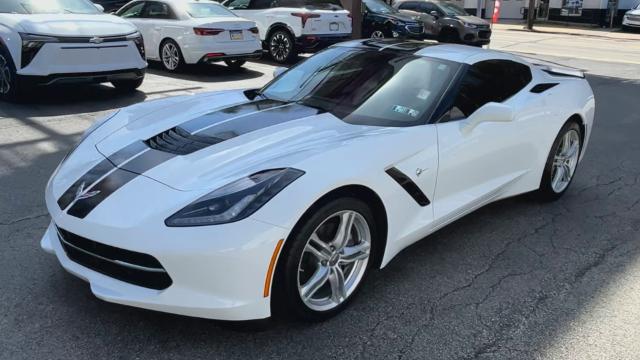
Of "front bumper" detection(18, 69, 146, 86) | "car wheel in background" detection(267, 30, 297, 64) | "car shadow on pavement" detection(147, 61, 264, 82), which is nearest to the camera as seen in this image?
"front bumper" detection(18, 69, 146, 86)

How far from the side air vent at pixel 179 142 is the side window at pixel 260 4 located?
1025 centimetres

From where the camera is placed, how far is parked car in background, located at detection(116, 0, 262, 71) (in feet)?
33.5

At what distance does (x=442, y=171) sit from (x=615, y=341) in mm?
1265

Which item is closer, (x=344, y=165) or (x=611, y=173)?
(x=344, y=165)

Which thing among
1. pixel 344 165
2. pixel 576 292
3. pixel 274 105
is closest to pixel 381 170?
pixel 344 165

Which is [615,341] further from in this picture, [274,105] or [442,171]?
[274,105]

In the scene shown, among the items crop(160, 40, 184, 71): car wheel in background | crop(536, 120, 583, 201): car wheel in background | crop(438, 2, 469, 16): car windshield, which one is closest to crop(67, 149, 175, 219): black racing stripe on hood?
crop(536, 120, 583, 201): car wheel in background

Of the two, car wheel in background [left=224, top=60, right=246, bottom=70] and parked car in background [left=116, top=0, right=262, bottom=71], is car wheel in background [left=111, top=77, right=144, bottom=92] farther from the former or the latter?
car wheel in background [left=224, top=60, right=246, bottom=70]

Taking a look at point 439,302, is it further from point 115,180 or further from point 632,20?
point 632,20

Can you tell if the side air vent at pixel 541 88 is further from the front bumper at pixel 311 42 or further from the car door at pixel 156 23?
the front bumper at pixel 311 42

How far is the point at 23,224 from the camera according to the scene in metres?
3.98

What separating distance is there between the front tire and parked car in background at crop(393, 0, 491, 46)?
15.9 m

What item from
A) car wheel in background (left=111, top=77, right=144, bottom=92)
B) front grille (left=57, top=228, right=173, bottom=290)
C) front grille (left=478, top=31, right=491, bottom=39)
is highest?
front grille (left=478, top=31, right=491, bottom=39)

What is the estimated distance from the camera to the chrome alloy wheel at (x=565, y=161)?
4773 mm
